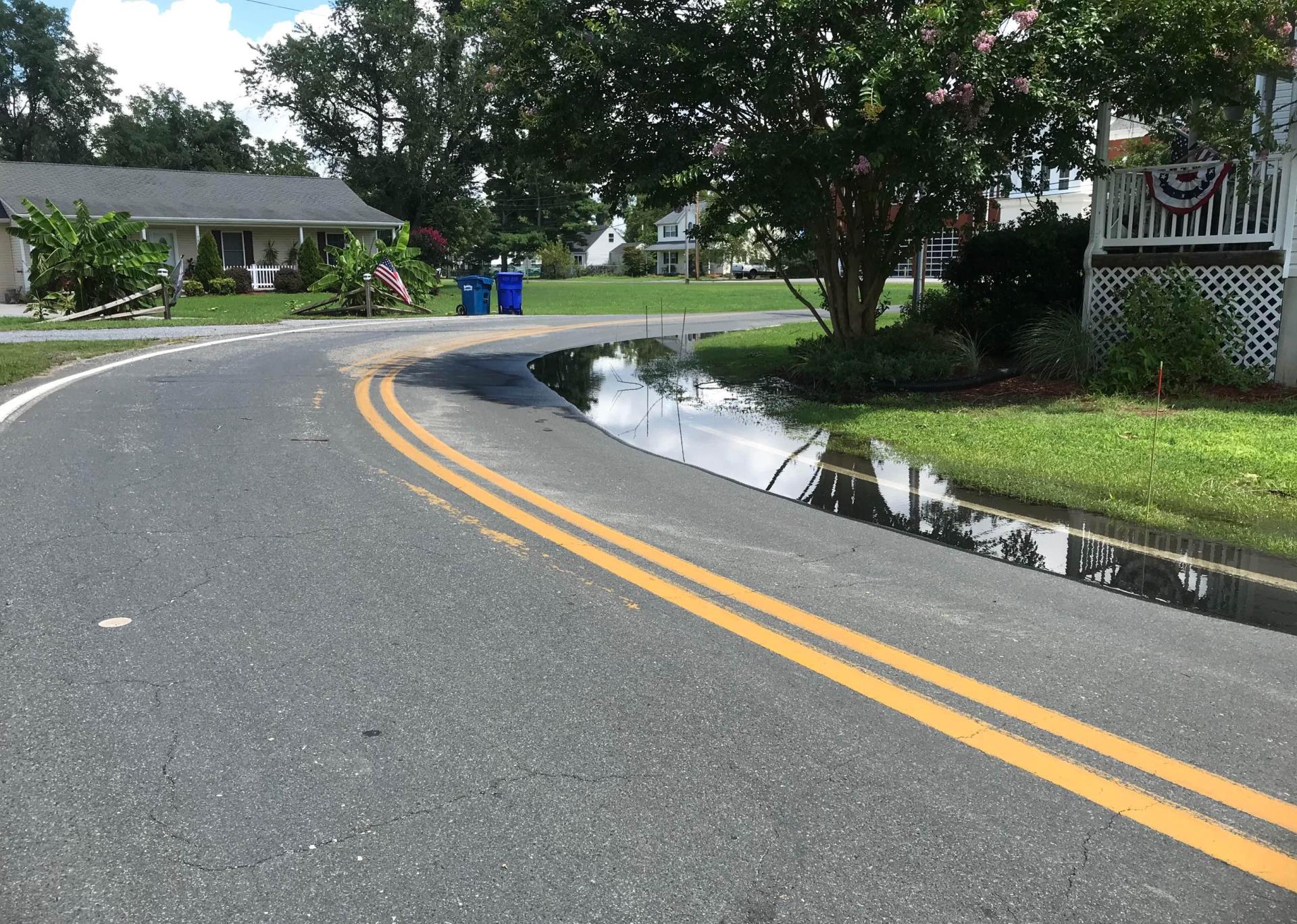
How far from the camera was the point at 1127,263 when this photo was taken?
12188 millimetres

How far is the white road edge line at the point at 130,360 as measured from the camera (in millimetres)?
10234

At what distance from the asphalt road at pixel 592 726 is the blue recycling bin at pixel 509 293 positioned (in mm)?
23041

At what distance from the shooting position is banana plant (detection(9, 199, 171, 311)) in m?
25.7

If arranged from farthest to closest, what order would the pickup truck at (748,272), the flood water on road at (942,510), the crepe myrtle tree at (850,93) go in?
the pickup truck at (748,272) < the crepe myrtle tree at (850,93) < the flood water on road at (942,510)

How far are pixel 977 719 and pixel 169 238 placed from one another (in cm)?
4174

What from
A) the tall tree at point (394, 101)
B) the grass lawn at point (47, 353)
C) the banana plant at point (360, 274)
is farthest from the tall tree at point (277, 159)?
the grass lawn at point (47, 353)

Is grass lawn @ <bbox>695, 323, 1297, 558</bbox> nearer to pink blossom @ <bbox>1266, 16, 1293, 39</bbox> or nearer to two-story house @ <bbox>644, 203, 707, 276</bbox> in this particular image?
pink blossom @ <bbox>1266, 16, 1293, 39</bbox>

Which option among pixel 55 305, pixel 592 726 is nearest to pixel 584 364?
pixel 592 726

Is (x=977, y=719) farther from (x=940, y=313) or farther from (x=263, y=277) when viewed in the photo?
(x=263, y=277)

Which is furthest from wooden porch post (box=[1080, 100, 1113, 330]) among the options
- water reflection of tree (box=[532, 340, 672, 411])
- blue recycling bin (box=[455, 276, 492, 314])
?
blue recycling bin (box=[455, 276, 492, 314])

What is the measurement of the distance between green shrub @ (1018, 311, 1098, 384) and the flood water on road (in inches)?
131

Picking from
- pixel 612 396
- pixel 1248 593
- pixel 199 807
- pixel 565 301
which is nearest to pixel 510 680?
pixel 199 807

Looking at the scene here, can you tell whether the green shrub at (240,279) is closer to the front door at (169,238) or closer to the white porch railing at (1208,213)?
the front door at (169,238)

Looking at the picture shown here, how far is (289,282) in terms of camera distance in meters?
40.4
